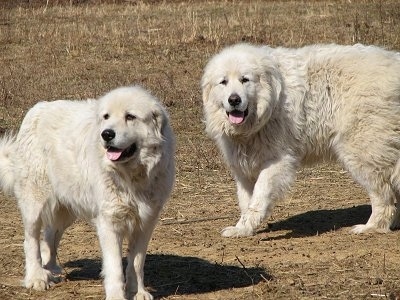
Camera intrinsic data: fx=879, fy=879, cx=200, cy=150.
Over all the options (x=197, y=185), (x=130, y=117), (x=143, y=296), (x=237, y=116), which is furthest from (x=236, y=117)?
(x=143, y=296)

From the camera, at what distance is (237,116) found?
315 inches

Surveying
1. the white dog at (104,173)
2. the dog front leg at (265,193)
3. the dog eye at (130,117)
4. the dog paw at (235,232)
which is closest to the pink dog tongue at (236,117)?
the dog front leg at (265,193)

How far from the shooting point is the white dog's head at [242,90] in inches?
314

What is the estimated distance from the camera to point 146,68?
54.8 feet

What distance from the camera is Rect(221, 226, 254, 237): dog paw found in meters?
7.91

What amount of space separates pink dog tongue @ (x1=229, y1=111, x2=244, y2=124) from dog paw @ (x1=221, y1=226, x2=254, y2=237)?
96 cm

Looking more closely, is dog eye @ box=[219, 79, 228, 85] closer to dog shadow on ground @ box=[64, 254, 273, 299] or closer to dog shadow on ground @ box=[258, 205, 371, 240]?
dog shadow on ground @ box=[258, 205, 371, 240]

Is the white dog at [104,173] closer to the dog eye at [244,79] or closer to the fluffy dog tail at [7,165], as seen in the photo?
the fluffy dog tail at [7,165]

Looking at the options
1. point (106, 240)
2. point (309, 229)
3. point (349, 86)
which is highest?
point (349, 86)

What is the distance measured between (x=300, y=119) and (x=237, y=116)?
0.63m

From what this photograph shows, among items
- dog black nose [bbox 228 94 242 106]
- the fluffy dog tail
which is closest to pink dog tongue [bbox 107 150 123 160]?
the fluffy dog tail

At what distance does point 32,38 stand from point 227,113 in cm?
1224

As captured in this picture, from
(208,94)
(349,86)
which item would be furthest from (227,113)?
(349,86)

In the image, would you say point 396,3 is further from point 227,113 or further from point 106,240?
point 106,240
